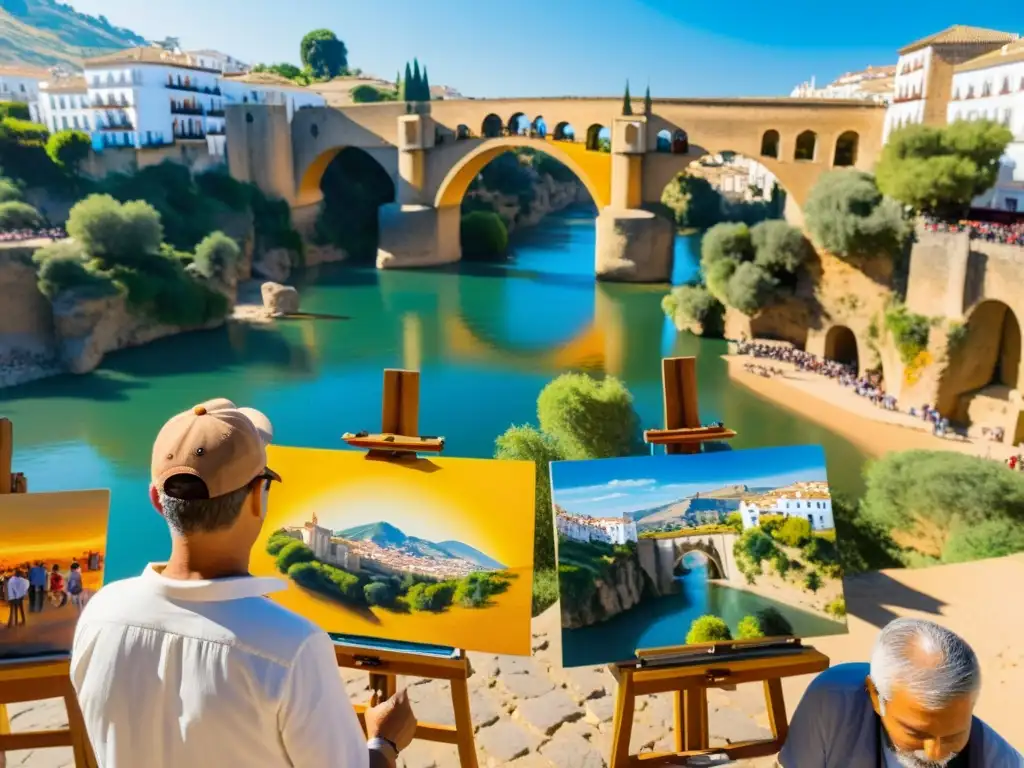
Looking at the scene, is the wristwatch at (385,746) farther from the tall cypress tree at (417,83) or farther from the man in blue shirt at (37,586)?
the tall cypress tree at (417,83)

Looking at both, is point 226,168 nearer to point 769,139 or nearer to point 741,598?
point 769,139

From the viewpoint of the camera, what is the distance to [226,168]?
3225 centimetres

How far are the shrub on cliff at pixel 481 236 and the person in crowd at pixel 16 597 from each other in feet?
107

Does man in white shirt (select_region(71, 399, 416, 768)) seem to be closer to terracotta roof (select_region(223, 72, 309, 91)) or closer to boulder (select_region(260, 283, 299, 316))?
boulder (select_region(260, 283, 299, 316))

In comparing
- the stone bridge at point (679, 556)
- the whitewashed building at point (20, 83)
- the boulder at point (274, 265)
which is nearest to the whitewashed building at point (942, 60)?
the boulder at point (274, 265)

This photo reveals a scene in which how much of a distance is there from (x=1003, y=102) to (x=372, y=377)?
17607 millimetres

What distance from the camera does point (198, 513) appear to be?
5.13ft

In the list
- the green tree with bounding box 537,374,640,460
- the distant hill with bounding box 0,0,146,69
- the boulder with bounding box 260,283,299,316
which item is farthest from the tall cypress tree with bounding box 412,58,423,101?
the distant hill with bounding box 0,0,146,69

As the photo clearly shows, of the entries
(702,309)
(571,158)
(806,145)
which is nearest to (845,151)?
(806,145)

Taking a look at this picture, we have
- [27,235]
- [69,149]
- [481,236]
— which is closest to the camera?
[27,235]

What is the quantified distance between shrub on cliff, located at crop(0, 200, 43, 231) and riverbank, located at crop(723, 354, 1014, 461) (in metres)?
20.4

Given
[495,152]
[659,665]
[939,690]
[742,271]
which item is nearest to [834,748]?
[939,690]

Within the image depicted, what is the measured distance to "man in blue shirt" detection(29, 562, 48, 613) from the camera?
2.77 m

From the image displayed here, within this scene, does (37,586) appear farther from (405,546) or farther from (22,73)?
(22,73)
